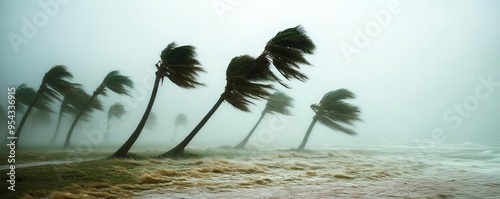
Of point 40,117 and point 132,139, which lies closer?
point 132,139

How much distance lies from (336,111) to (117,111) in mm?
29552

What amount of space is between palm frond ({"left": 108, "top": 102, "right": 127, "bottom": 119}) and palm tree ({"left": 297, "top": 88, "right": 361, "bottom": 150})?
26.2 metres

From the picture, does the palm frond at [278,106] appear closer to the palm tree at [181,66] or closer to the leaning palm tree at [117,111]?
the palm tree at [181,66]

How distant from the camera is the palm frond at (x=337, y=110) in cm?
2066

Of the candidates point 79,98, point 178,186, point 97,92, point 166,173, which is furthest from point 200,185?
point 79,98

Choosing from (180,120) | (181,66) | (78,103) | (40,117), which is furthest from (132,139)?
(180,120)

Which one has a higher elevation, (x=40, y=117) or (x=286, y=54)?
(x=286, y=54)

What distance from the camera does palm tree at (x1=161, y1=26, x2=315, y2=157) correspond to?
12.2 meters

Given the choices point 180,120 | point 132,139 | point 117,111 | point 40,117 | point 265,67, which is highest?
point 265,67

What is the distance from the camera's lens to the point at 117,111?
3534cm

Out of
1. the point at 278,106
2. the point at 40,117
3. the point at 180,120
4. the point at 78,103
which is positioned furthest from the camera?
the point at 180,120

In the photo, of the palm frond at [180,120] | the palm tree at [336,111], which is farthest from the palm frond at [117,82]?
the palm frond at [180,120]

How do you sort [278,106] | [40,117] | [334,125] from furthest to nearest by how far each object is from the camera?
[40,117]
[278,106]
[334,125]

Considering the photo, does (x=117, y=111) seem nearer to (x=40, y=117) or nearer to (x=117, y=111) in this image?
(x=117, y=111)
